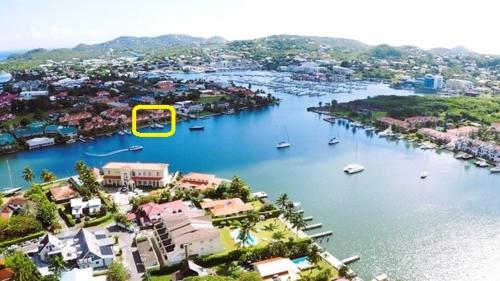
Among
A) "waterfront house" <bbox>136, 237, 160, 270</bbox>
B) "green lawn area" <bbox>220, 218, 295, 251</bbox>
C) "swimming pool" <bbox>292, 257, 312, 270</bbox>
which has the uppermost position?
"green lawn area" <bbox>220, 218, 295, 251</bbox>

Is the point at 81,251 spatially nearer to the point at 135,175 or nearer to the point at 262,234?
the point at 262,234

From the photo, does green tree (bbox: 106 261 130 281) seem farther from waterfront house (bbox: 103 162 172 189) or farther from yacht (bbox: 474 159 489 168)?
yacht (bbox: 474 159 489 168)

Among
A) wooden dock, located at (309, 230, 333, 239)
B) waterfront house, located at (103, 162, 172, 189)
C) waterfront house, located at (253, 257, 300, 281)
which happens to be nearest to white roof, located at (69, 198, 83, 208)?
waterfront house, located at (103, 162, 172, 189)

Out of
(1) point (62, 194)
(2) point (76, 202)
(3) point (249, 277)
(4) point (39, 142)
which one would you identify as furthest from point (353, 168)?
(4) point (39, 142)

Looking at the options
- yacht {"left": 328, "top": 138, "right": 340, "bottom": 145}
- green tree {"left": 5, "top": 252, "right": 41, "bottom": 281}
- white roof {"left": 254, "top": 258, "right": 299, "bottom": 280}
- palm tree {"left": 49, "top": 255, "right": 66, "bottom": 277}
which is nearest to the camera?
green tree {"left": 5, "top": 252, "right": 41, "bottom": 281}

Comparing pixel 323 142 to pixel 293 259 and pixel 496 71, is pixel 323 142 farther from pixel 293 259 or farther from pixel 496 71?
pixel 496 71

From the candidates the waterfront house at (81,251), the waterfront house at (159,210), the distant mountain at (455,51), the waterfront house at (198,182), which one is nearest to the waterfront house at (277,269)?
the waterfront house at (159,210)
